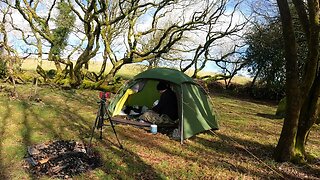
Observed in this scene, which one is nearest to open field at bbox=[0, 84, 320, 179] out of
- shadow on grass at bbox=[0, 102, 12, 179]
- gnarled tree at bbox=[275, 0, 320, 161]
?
shadow on grass at bbox=[0, 102, 12, 179]

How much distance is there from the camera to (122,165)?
18.3 feet

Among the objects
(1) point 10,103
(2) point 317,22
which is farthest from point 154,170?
(1) point 10,103

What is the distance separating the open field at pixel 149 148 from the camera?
541cm

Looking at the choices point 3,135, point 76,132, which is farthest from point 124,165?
point 3,135

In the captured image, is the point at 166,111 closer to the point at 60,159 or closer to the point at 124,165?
the point at 124,165

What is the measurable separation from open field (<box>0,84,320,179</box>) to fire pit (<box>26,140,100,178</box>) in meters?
0.16

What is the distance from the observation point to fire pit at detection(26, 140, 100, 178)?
4.98 meters

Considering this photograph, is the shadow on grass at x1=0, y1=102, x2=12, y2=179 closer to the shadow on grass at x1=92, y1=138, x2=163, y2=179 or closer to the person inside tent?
the shadow on grass at x1=92, y1=138, x2=163, y2=179

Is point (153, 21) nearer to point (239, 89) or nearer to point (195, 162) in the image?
point (239, 89)

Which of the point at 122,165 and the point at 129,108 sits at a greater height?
Result: the point at 129,108

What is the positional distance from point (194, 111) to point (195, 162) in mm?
2142

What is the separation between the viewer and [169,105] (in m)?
8.55

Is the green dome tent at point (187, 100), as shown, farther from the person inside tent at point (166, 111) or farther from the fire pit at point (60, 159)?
the fire pit at point (60, 159)

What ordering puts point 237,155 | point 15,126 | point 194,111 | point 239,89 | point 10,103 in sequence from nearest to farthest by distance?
point 237,155 < point 15,126 < point 194,111 < point 10,103 < point 239,89
